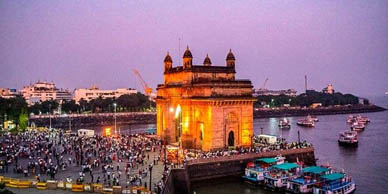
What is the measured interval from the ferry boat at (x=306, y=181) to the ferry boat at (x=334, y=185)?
66 centimetres

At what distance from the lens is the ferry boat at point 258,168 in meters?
38.2

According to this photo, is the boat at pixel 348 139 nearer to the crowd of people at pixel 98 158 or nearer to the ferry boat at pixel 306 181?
the crowd of people at pixel 98 158

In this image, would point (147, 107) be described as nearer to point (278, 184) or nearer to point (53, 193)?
point (278, 184)

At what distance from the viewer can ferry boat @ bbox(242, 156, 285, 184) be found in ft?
125

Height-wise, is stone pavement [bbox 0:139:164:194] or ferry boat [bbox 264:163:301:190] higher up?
stone pavement [bbox 0:139:164:194]

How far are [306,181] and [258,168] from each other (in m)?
5.50

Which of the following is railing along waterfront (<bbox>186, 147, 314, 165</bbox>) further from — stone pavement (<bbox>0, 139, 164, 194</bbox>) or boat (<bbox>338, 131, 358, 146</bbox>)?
boat (<bbox>338, 131, 358, 146</bbox>)

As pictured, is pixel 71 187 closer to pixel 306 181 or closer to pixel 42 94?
pixel 306 181

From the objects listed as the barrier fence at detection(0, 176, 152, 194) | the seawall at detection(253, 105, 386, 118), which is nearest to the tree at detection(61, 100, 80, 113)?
the seawall at detection(253, 105, 386, 118)

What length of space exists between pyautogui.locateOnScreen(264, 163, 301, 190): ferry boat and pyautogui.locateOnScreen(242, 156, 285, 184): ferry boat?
1.96ft

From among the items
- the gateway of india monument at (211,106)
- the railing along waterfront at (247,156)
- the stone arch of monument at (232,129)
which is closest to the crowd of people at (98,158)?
the railing along waterfront at (247,156)

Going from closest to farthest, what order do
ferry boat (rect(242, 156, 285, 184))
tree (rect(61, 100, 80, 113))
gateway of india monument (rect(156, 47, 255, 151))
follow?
1. ferry boat (rect(242, 156, 285, 184))
2. gateway of india monument (rect(156, 47, 255, 151))
3. tree (rect(61, 100, 80, 113))

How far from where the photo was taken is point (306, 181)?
3503cm

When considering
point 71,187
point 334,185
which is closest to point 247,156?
point 334,185
